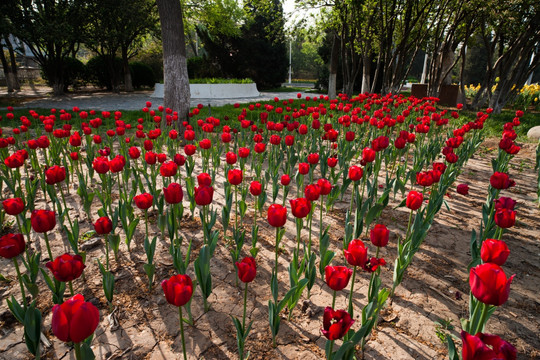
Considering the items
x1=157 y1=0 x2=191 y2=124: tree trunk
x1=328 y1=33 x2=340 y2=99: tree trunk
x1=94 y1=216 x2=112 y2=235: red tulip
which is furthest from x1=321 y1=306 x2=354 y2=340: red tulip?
x1=328 y1=33 x2=340 y2=99: tree trunk

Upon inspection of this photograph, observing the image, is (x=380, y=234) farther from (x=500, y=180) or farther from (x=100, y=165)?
(x=100, y=165)

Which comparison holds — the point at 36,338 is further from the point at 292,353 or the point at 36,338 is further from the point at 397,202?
the point at 397,202

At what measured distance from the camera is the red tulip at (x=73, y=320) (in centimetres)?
110

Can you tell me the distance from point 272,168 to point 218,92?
51.6 ft

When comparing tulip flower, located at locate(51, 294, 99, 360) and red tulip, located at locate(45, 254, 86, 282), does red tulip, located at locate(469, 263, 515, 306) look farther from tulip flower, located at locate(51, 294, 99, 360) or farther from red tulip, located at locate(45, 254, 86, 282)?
red tulip, located at locate(45, 254, 86, 282)

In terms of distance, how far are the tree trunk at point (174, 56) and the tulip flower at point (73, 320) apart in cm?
600

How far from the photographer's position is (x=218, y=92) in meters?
18.9

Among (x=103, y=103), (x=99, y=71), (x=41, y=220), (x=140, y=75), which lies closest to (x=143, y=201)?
(x=41, y=220)

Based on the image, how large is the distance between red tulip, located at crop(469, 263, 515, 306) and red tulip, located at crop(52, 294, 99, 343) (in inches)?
51.6

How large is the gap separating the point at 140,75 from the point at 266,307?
2900cm

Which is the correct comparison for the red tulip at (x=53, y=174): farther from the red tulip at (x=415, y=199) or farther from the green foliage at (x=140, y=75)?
the green foliage at (x=140, y=75)

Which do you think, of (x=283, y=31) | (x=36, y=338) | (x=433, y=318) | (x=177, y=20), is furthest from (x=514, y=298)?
(x=283, y=31)

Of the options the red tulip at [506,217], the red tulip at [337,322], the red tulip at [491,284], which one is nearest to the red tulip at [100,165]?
the red tulip at [337,322]

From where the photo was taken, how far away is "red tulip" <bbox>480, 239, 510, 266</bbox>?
1.52 meters
